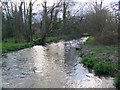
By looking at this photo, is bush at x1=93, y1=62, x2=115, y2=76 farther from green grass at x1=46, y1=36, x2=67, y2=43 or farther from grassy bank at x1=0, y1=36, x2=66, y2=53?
green grass at x1=46, y1=36, x2=67, y2=43

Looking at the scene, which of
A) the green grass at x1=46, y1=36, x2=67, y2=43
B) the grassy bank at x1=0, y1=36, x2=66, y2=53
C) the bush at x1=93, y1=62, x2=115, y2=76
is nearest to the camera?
the bush at x1=93, y1=62, x2=115, y2=76

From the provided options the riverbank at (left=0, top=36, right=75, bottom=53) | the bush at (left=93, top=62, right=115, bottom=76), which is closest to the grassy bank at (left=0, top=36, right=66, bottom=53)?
the riverbank at (left=0, top=36, right=75, bottom=53)

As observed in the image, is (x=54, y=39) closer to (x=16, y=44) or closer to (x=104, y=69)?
(x=16, y=44)

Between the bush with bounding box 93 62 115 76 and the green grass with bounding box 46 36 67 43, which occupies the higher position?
the bush with bounding box 93 62 115 76

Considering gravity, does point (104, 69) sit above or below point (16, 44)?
above

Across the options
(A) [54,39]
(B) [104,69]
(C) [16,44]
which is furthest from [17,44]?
(B) [104,69]

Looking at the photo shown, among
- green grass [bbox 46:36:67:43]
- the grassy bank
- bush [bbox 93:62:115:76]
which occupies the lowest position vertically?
green grass [bbox 46:36:67:43]

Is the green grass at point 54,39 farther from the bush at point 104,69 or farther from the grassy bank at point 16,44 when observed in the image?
the bush at point 104,69

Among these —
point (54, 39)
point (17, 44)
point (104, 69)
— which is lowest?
point (54, 39)

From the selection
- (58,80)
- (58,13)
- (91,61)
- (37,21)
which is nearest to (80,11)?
(58,13)

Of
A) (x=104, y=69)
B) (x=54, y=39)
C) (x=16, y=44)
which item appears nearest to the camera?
(x=104, y=69)

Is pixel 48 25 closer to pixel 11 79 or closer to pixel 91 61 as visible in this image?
pixel 91 61

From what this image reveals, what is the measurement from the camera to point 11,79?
9.84 m

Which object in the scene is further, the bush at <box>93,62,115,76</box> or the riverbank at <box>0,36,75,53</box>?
the riverbank at <box>0,36,75,53</box>
